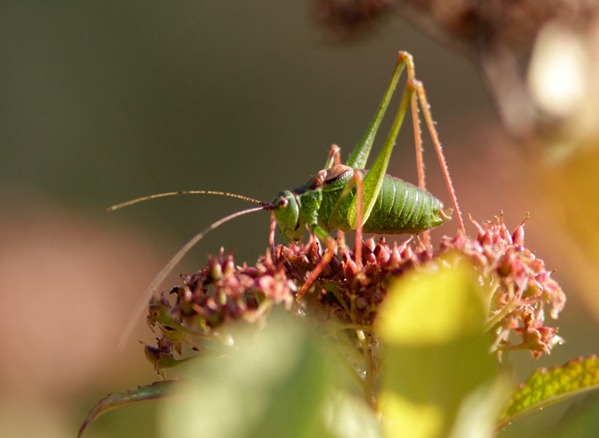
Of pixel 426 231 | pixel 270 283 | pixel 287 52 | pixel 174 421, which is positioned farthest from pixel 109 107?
pixel 174 421

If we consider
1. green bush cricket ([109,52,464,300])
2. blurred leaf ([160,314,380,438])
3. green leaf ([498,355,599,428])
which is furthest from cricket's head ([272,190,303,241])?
blurred leaf ([160,314,380,438])

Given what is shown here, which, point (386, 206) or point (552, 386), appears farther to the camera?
point (386, 206)

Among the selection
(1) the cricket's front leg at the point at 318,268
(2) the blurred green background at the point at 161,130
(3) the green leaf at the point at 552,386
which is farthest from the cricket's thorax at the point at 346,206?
(2) the blurred green background at the point at 161,130

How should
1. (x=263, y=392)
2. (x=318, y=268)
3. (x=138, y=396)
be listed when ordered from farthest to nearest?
(x=318, y=268)
(x=138, y=396)
(x=263, y=392)

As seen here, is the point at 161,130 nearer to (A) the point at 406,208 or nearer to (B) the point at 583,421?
(A) the point at 406,208

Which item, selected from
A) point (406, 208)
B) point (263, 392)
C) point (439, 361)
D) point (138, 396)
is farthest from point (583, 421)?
point (406, 208)

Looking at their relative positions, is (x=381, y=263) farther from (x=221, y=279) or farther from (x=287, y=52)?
(x=287, y=52)
